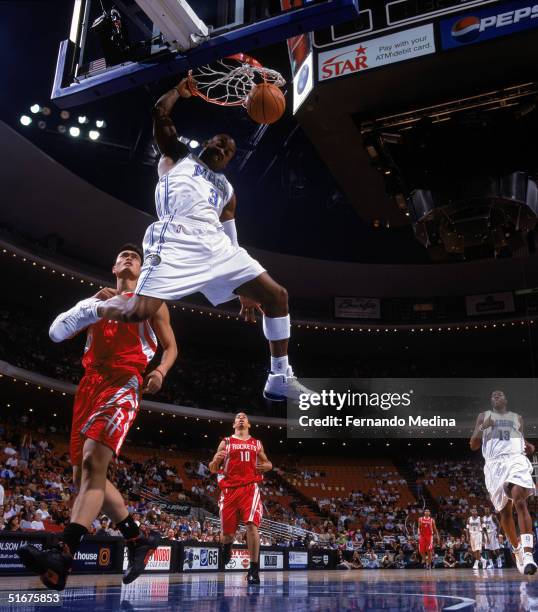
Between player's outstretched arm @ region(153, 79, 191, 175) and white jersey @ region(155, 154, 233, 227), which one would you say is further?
player's outstretched arm @ region(153, 79, 191, 175)

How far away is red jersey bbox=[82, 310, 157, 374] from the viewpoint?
12.8 feet

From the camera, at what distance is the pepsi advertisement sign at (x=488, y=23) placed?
562cm

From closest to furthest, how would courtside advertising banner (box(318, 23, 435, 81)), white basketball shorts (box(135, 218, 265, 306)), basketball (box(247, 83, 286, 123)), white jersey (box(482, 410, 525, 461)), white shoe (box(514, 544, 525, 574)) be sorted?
1. white basketball shorts (box(135, 218, 265, 306))
2. basketball (box(247, 83, 286, 123))
3. courtside advertising banner (box(318, 23, 435, 81))
4. white shoe (box(514, 544, 525, 574))
5. white jersey (box(482, 410, 525, 461))

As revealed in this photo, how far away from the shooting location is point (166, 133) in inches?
157

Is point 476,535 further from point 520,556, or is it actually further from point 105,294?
point 105,294

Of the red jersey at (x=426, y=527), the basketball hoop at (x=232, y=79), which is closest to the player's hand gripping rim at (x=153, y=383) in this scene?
the basketball hoop at (x=232, y=79)

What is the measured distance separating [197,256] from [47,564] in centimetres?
184

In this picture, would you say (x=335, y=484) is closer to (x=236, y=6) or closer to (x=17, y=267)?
(x=17, y=267)

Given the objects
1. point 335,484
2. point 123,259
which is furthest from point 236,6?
point 335,484

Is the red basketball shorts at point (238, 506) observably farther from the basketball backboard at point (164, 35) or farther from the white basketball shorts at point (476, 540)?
the white basketball shorts at point (476, 540)

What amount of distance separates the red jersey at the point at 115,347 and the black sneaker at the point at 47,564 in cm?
116

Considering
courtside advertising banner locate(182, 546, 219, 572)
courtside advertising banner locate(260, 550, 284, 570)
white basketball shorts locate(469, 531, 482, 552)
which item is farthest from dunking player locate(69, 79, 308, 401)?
white basketball shorts locate(469, 531, 482, 552)

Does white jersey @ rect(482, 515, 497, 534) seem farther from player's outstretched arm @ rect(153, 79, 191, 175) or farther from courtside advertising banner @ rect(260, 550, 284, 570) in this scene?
player's outstretched arm @ rect(153, 79, 191, 175)

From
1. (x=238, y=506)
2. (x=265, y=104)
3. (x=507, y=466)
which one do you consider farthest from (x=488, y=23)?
(x=238, y=506)
